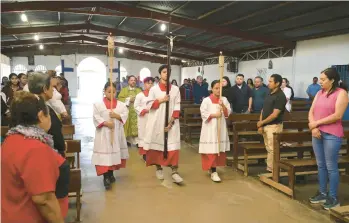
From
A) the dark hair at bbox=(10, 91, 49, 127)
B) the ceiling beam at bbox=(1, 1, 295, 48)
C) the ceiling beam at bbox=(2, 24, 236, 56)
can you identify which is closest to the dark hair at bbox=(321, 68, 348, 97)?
the dark hair at bbox=(10, 91, 49, 127)

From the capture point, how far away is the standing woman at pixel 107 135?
4.16m

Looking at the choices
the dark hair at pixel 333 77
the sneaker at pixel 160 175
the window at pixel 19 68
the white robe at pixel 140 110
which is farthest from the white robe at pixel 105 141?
the window at pixel 19 68

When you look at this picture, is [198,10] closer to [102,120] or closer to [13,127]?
[102,120]

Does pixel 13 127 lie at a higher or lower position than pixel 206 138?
higher

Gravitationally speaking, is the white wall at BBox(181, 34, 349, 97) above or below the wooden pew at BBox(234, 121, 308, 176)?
above

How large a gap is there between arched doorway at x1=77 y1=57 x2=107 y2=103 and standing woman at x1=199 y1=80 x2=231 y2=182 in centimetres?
1852

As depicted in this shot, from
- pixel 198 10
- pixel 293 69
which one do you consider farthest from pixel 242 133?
pixel 293 69

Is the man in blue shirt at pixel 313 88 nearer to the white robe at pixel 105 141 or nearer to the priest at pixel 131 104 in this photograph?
the priest at pixel 131 104

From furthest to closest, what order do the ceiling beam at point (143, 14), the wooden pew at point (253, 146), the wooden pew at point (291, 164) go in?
the ceiling beam at point (143, 14) → the wooden pew at point (253, 146) → the wooden pew at point (291, 164)

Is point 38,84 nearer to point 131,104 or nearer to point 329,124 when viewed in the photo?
point 329,124

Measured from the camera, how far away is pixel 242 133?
5.48 meters

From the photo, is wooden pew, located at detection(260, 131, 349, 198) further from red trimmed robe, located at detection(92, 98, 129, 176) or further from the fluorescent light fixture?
the fluorescent light fixture

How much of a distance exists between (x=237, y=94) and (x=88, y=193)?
11.5ft

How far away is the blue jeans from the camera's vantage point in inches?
134
